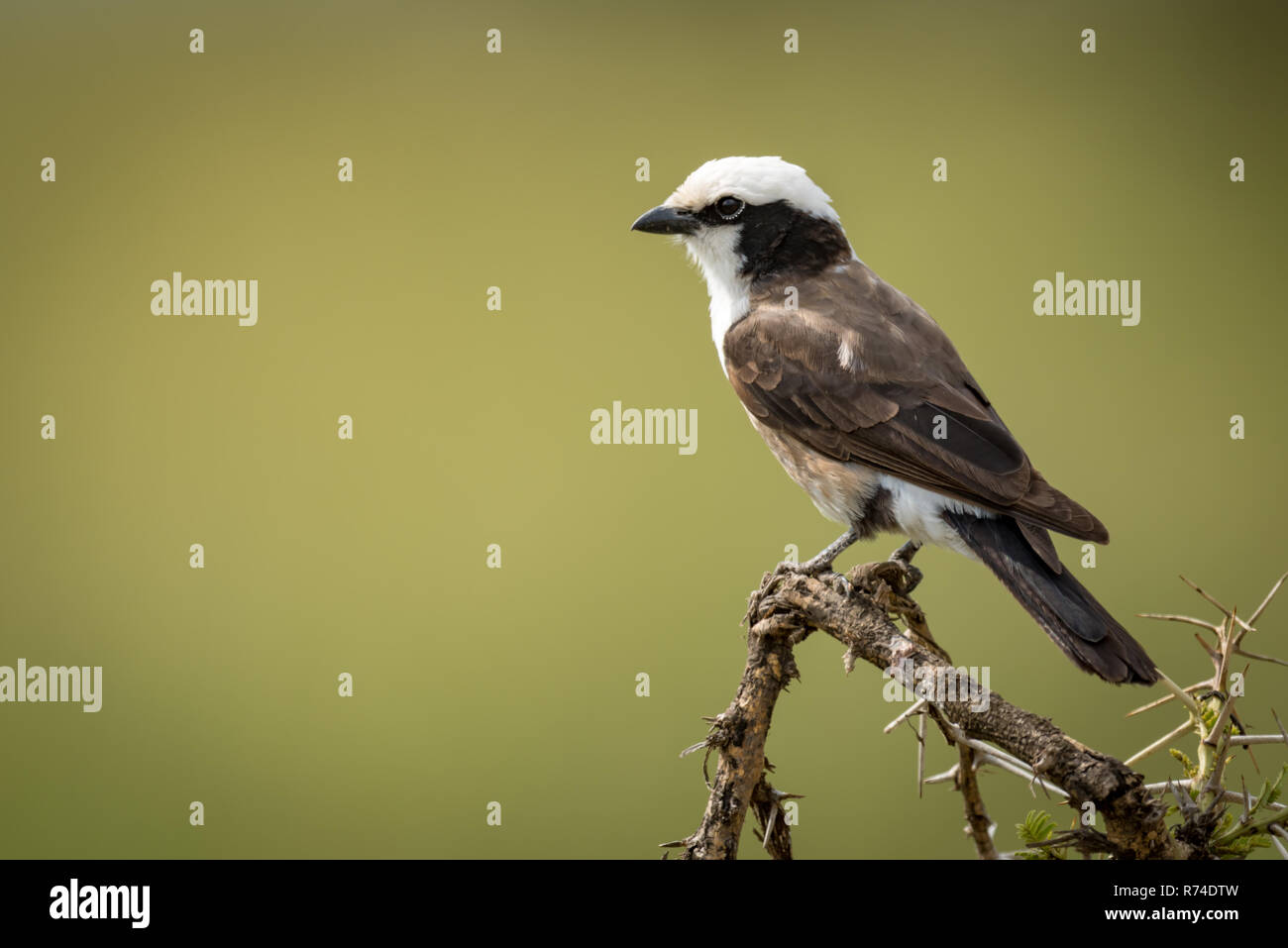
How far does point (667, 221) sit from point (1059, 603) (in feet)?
6.05

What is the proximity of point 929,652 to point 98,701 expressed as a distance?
5.65 m

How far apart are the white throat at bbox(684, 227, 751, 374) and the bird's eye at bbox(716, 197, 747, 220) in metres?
0.04

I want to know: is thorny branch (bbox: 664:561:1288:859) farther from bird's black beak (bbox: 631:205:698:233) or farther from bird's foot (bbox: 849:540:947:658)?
bird's black beak (bbox: 631:205:698:233)

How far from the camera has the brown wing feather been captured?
2916 mm

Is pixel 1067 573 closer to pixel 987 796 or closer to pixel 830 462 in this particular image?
pixel 830 462

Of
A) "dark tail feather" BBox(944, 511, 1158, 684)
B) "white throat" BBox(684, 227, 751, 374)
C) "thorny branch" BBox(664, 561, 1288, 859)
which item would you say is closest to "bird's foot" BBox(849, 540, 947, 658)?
"thorny branch" BBox(664, 561, 1288, 859)

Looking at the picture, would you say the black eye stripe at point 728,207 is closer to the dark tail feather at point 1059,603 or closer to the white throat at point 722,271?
the white throat at point 722,271

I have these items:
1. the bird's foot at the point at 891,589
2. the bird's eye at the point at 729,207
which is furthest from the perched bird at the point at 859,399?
the bird's foot at the point at 891,589

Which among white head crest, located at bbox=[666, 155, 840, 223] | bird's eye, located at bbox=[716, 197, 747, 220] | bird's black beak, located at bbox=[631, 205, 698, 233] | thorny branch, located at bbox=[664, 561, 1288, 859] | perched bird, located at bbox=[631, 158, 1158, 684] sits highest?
white head crest, located at bbox=[666, 155, 840, 223]

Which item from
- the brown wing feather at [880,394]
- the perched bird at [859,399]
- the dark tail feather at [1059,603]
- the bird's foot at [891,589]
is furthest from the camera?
the brown wing feather at [880,394]

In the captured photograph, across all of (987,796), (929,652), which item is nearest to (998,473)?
(929,652)

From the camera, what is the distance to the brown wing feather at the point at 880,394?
2.92 metres

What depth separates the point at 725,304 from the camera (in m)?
3.88

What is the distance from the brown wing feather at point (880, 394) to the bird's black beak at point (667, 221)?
0.34 meters
